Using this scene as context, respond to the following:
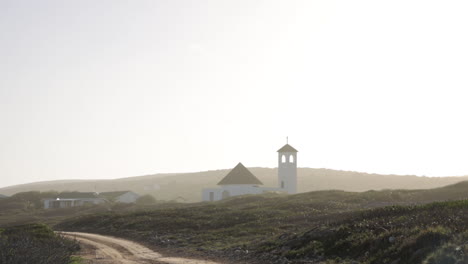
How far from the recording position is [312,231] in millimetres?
25422

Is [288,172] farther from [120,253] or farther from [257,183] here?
[120,253]

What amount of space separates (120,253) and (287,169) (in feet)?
176

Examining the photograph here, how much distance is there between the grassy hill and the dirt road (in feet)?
6.07

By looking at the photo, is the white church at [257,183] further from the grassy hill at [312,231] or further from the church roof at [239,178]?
the grassy hill at [312,231]

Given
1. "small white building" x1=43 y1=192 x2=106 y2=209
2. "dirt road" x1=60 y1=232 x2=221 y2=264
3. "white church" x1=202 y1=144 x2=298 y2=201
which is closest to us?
"dirt road" x1=60 y1=232 x2=221 y2=264

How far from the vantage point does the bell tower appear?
7838cm

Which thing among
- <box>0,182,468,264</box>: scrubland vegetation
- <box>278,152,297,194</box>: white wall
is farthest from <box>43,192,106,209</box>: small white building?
<box>0,182,468,264</box>: scrubland vegetation

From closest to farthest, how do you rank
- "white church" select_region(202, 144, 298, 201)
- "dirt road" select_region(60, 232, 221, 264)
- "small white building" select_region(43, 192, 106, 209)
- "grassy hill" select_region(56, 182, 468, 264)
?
1. "grassy hill" select_region(56, 182, 468, 264)
2. "dirt road" select_region(60, 232, 221, 264)
3. "white church" select_region(202, 144, 298, 201)
4. "small white building" select_region(43, 192, 106, 209)

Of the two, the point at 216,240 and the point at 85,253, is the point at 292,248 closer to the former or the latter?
the point at 216,240

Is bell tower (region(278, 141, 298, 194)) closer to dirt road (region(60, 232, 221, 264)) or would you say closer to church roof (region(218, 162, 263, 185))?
church roof (region(218, 162, 263, 185))

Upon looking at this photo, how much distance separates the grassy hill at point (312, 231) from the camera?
59.5 ft

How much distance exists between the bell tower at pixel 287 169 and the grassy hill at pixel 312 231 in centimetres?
2762

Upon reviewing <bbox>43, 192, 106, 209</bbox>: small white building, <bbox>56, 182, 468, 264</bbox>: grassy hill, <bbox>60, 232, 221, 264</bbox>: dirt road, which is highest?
<bbox>56, 182, 468, 264</bbox>: grassy hill

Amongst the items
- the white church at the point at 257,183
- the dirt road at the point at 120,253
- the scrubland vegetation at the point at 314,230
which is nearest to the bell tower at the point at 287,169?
the white church at the point at 257,183
